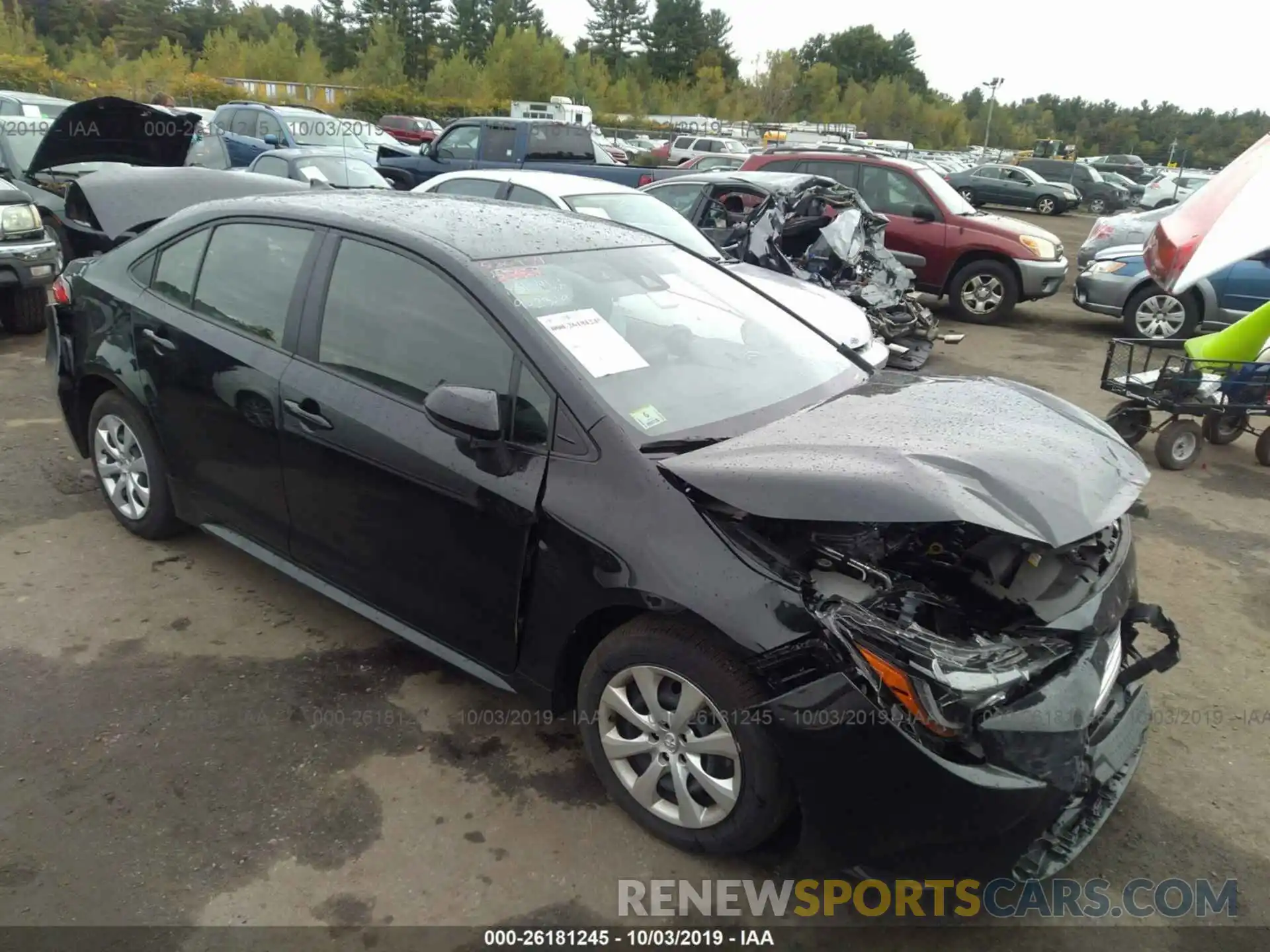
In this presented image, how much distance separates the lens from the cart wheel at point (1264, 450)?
20.4 feet

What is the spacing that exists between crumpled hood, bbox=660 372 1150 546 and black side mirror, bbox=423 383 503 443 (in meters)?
0.53

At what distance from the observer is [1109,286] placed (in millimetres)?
9656

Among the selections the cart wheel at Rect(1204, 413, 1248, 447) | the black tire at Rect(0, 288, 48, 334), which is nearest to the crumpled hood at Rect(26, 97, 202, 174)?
the black tire at Rect(0, 288, 48, 334)

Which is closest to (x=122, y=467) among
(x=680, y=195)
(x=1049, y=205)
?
(x=680, y=195)

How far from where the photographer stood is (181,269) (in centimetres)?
377

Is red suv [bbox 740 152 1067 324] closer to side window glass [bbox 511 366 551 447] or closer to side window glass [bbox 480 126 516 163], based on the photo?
side window glass [bbox 480 126 516 163]

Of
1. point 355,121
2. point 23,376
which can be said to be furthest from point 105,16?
point 23,376

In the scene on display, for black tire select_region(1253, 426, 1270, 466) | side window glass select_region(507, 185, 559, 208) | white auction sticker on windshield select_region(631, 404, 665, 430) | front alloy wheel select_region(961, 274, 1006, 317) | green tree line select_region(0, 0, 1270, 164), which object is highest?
green tree line select_region(0, 0, 1270, 164)

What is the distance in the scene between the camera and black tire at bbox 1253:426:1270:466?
6.20 m

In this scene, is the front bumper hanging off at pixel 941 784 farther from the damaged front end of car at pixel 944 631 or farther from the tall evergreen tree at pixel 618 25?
the tall evergreen tree at pixel 618 25

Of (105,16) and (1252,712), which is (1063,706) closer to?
(1252,712)

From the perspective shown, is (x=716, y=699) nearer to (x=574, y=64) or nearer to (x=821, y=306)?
(x=821, y=306)

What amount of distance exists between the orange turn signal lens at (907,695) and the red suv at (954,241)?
30.4ft

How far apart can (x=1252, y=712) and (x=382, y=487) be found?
132 inches
